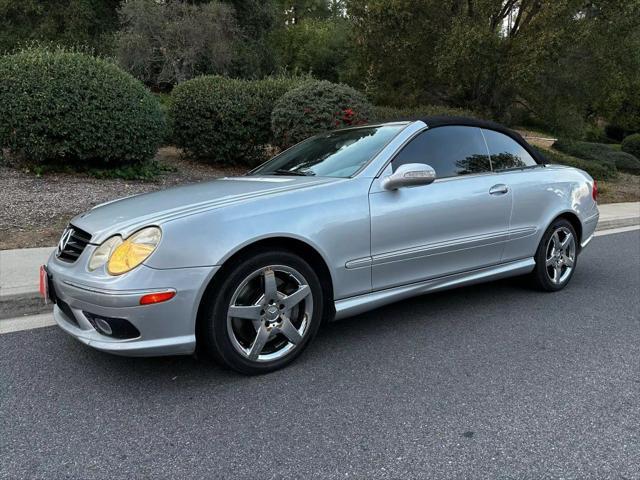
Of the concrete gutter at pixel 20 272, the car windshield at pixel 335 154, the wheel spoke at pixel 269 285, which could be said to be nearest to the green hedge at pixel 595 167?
the car windshield at pixel 335 154

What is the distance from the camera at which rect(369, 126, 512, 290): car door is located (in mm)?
3645

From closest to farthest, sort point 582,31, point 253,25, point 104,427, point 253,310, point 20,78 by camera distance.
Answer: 1. point 104,427
2. point 253,310
3. point 20,78
4. point 582,31
5. point 253,25

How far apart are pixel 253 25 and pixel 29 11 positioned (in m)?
9.84

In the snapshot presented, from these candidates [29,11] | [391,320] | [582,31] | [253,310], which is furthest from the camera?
[29,11]

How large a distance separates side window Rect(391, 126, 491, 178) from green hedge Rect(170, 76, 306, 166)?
21.0ft

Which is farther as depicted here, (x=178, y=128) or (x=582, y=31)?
(x=582, y=31)

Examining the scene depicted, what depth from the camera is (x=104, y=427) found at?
2680 millimetres

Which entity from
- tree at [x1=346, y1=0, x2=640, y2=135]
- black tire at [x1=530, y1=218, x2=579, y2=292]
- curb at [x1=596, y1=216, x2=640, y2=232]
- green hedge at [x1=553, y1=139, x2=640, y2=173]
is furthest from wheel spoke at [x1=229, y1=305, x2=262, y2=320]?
green hedge at [x1=553, y1=139, x2=640, y2=173]

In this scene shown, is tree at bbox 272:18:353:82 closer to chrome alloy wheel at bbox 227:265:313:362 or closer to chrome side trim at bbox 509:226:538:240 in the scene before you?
chrome side trim at bbox 509:226:538:240

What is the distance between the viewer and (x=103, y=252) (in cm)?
299

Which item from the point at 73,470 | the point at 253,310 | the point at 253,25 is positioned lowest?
the point at 73,470

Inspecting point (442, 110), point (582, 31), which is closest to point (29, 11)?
point (442, 110)

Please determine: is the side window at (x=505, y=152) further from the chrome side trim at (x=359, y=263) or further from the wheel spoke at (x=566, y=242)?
the chrome side trim at (x=359, y=263)

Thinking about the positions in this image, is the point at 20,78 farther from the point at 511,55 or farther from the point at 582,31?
the point at 582,31
